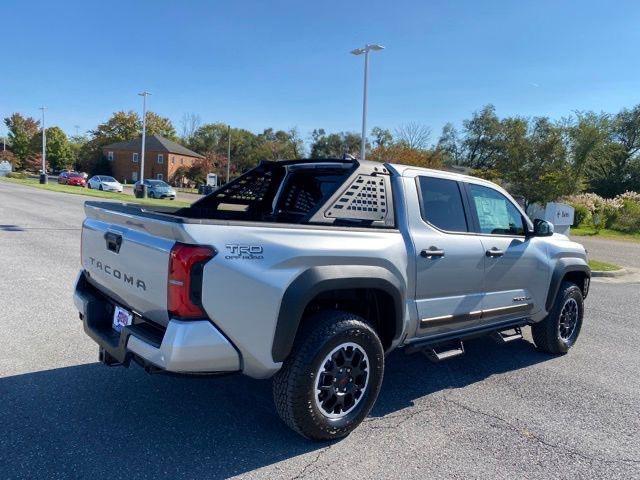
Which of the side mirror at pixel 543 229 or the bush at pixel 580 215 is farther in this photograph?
the bush at pixel 580 215

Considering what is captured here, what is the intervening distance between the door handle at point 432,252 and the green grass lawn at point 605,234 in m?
26.0

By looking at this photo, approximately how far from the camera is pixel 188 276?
8.73ft

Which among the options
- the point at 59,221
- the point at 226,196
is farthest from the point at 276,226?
the point at 59,221

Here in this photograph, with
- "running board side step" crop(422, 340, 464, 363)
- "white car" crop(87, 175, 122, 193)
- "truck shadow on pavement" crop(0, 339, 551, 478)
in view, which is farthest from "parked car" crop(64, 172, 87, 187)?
"running board side step" crop(422, 340, 464, 363)

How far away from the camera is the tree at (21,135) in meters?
81.6

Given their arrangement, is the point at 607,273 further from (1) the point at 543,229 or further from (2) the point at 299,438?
(2) the point at 299,438

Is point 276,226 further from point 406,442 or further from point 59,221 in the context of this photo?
point 59,221

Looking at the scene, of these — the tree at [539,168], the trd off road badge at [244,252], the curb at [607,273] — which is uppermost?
the tree at [539,168]

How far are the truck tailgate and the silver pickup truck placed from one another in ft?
0.04

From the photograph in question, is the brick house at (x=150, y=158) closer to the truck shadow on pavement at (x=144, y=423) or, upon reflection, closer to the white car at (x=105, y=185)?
the white car at (x=105, y=185)

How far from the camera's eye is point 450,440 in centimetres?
335

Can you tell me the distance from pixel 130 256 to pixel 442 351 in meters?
2.52

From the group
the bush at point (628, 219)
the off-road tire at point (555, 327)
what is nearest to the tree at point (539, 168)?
the bush at point (628, 219)

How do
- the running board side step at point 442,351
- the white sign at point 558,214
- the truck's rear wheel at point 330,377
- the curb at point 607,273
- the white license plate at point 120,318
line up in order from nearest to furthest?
the truck's rear wheel at point 330,377 < the white license plate at point 120,318 < the running board side step at point 442,351 < the curb at point 607,273 < the white sign at point 558,214
